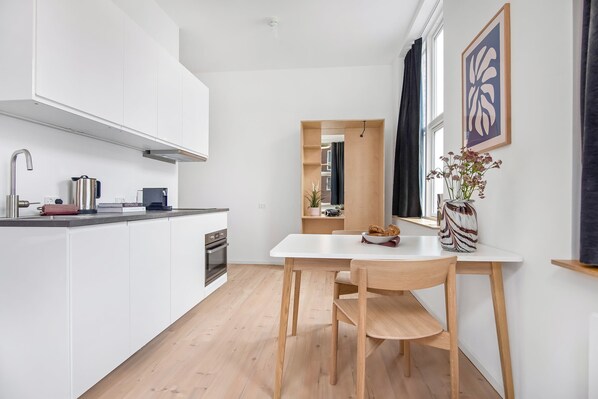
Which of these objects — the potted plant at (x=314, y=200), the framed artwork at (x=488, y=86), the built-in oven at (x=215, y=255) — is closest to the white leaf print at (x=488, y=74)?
the framed artwork at (x=488, y=86)

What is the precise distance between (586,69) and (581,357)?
1035mm

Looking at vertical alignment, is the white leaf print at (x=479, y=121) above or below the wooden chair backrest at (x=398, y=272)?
above

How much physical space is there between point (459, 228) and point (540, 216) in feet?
1.10

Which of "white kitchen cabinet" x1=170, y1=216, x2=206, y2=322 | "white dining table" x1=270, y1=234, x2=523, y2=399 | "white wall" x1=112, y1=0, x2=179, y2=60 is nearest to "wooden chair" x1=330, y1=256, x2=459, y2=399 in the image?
"white dining table" x1=270, y1=234, x2=523, y2=399

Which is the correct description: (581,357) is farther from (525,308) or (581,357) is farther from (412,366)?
(412,366)

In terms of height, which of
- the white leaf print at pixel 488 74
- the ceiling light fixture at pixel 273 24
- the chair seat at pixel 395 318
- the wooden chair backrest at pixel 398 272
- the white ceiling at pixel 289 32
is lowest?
the chair seat at pixel 395 318

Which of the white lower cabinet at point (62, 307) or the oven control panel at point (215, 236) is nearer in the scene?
the white lower cabinet at point (62, 307)

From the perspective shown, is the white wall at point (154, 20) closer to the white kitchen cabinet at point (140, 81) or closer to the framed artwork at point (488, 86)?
the white kitchen cabinet at point (140, 81)

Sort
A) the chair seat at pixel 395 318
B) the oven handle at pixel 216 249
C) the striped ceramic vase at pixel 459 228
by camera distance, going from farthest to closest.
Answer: the oven handle at pixel 216 249, the striped ceramic vase at pixel 459 228, the chair seat at pixel 395 318

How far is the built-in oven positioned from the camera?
288cm

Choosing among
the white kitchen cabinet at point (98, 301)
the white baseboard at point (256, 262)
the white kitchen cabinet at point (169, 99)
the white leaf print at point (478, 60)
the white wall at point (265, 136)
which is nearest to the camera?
the white kitchen cabinet at point (98, 301)

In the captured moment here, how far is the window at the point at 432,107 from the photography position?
3.20 metres

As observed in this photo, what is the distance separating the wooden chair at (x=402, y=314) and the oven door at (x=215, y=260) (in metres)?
1.76

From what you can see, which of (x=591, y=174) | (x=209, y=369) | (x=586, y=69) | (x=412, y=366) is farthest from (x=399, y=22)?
(x=209, y=369)
